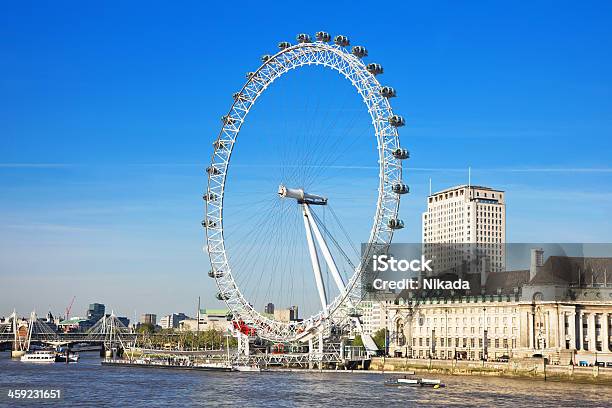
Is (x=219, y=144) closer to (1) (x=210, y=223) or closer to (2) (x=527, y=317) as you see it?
(1) (x=210, y=223)

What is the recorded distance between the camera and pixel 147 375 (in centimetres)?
10331

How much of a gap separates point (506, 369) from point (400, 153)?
27.1 m

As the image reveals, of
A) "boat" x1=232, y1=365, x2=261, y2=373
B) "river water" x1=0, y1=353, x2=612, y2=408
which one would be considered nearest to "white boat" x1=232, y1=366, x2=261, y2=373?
"boat" x1=232, y1=365, x2=261, y2=373

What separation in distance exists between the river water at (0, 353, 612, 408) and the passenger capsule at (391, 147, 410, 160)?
21273mm

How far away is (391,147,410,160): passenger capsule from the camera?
89.4 meters

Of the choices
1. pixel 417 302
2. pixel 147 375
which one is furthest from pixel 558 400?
pixel 417 302

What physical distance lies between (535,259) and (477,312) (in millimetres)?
10474

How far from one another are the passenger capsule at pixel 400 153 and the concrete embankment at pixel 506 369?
25348 mm

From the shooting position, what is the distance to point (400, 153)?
89438mm

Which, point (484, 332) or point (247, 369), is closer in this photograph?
point (247, 369)

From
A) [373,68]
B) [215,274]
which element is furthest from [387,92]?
[215,274]

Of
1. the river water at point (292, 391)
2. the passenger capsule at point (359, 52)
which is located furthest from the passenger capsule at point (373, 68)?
the river water at point (292, 391)

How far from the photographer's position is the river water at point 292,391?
6538 cm

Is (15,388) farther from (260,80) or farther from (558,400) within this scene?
(558,400)
